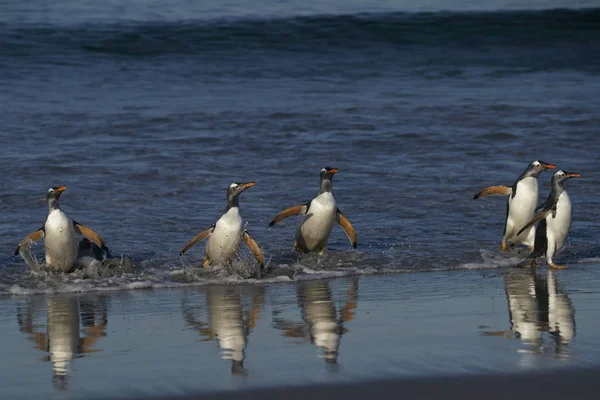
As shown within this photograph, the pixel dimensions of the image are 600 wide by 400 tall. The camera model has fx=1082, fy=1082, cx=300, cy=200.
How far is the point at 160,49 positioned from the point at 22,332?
1839cm

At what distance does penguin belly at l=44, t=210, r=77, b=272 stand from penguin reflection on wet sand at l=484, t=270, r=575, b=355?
3177 mm

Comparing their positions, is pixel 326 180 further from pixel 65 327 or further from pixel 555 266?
pixel 65 327

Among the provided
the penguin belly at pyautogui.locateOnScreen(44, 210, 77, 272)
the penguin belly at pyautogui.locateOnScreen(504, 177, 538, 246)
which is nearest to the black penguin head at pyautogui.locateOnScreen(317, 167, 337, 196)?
the penguin belly at pyautogui.locateOnScreen(504, 177, 538, 246)

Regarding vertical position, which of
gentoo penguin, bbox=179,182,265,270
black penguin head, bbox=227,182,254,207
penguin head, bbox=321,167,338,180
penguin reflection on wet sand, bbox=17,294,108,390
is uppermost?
penguin head, bbox=321,167,338,180

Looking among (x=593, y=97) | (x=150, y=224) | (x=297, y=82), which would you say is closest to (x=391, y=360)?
(x=150, y=224)

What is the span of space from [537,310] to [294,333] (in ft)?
4.74

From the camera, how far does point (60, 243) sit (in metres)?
8.02

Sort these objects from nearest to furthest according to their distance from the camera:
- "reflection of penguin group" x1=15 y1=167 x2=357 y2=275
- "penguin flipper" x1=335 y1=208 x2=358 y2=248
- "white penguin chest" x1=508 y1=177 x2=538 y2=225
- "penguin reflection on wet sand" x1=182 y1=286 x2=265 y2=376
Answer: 1. "penguin reflection on wet sand" x1=182 y1=286 x2=265 y2=376
2. "reflection of penguin group" x1=15 y1=167 x2=357 y2=275
3. "penguin flipper" x1=335 y1=208 x2=358 y2=248
4. "white penguin chest" x1=508 y1=177 x2=538 y2=225

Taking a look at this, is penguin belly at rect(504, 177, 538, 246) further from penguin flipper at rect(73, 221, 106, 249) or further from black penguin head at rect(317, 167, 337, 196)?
penguin flipper at rect(73, 221, 106, 249)

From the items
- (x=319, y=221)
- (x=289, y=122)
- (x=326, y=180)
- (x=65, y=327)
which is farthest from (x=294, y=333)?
(x=289, y=122)

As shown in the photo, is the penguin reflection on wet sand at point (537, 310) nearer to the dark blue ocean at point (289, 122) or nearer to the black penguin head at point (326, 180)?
the dark blue ocean at point (289, 122)

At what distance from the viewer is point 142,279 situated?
760cm

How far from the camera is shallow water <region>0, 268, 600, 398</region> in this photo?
15.0ft

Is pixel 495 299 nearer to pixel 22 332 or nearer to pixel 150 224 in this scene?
pixel 22 332
